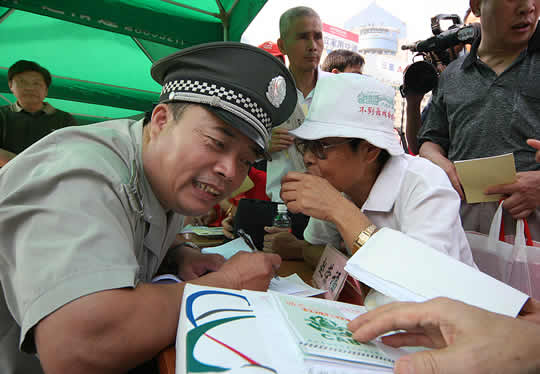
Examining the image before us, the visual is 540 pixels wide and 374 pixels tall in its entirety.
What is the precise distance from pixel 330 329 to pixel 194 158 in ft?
2.17

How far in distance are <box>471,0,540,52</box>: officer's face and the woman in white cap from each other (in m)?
1.03

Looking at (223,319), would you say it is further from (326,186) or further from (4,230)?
(326,186)

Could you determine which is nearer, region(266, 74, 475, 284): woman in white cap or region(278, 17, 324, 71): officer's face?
region(266, 74, 475, 284): woman in white cap

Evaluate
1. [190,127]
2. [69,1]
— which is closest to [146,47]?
[69,1]

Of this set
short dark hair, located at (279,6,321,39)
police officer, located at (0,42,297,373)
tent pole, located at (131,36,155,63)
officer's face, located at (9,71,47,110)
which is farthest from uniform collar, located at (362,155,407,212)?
tent pole, located at (131,36,155,63)

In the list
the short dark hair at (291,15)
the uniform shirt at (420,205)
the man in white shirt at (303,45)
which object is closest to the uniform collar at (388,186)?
the uniform shirt at (420,205)

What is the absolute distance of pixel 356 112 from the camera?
57.0 inches

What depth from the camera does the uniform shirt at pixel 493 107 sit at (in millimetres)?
1859

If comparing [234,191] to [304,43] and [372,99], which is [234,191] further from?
[304,43]

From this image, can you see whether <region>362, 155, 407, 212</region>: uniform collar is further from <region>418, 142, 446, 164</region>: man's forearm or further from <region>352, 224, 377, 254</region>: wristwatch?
<region>418, 142, 446, 164</region>: man's forearm

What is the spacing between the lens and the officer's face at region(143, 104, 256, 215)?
3.56ft

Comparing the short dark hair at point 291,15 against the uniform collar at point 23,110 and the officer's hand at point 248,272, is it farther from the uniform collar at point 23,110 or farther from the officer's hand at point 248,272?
the uniform collar at point 23,110

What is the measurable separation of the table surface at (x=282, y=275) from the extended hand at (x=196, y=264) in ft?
1.09

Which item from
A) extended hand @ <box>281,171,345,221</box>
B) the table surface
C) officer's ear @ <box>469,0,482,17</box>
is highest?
officer's ear @ <box>469,0,482,17</box>
